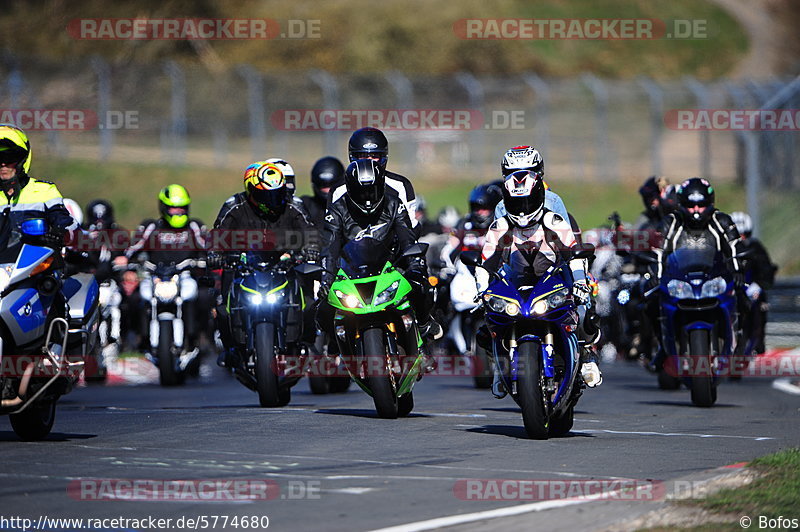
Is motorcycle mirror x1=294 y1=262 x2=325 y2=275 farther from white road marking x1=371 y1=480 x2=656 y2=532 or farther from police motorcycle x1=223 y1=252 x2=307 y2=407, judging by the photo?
white road marking x1=371 y1=480 x2=656 y2=532

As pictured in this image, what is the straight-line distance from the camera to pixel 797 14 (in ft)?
228

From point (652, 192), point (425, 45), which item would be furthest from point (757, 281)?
point (425, 45)

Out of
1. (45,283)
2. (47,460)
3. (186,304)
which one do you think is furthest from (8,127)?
(186,304)

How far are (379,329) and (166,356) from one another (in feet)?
Answer: 22.7

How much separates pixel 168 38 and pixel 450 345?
39051mm

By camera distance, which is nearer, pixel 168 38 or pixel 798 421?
pixel 798 421

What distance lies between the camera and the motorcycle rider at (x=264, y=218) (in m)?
14.2

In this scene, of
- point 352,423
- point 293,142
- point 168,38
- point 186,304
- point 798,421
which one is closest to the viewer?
point 352,423

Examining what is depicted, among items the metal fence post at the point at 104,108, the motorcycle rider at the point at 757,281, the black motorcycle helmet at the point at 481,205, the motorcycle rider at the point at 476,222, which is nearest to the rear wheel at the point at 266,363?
Result: the motorcycle rider at the point at 476,222

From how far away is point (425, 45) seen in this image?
206 ft

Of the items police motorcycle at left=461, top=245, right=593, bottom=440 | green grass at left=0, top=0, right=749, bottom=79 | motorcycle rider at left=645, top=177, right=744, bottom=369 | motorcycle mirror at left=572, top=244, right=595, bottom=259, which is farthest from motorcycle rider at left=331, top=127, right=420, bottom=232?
green grass at left=0, top=0, right=749, bottom=79

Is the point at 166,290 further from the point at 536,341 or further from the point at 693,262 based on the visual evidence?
the point at 536,341

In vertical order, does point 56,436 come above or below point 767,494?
above

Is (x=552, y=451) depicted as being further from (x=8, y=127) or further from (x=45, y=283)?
(x=8, y=127)
